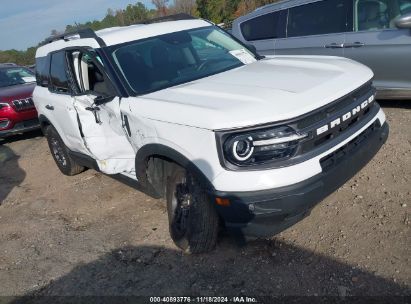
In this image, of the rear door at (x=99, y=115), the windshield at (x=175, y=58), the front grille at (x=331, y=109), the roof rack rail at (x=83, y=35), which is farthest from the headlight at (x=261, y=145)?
the roof rack rail at (x=83, y=35)

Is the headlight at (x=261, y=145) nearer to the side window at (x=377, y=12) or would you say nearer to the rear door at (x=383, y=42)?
the rear door at (x=383, y=42)

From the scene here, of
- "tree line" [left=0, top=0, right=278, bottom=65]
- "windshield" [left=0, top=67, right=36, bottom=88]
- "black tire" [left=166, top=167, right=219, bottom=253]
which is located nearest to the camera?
"black tire" [left=166, top=167, right=219, bottom=253]

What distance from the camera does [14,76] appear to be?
10.2m

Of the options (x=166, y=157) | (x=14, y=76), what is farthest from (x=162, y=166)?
(x=14, y=76)

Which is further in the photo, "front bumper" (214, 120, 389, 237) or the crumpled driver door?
the crumpled driver door

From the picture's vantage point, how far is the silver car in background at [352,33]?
208 inches

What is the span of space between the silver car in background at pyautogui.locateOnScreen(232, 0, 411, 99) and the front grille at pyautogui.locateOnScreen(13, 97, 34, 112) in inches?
196

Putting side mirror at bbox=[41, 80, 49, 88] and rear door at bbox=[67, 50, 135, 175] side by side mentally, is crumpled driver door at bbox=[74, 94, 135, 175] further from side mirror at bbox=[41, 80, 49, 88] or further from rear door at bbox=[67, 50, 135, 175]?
side mirror at bbox=[41, 80, 49, 88]

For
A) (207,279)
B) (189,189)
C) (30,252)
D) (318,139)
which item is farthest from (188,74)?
(30,252)

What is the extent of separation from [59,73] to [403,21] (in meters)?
4.15

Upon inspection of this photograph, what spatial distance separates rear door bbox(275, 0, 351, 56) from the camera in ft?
19.1

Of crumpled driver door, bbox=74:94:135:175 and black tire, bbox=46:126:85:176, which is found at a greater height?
crumpled driver door, bbox=74:94:135:175

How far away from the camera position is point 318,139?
298 cm

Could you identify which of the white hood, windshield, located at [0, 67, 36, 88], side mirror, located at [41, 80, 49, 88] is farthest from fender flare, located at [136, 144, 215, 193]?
windshield, located at [0, 67, 36, 88]
